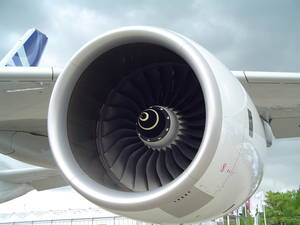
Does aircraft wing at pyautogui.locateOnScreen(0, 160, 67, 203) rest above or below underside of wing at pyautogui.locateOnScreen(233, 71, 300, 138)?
below

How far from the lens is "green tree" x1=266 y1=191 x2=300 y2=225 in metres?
47.5

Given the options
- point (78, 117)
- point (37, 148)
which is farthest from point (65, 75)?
point (37, 148)

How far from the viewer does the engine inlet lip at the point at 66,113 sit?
7.58ft

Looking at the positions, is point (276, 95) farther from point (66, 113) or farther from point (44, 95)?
point (44, 95)

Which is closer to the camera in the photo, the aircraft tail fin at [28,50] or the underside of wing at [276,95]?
the underside of wing at [276,95]

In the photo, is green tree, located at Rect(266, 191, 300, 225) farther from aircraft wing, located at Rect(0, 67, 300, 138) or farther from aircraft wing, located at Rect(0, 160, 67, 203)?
aircraft wing, located at Rect(0, 67, 300, 138)

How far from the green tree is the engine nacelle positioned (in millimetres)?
47888

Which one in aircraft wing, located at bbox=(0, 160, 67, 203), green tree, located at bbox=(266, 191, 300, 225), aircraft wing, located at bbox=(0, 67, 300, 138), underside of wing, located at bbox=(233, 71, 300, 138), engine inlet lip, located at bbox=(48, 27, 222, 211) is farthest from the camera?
green tree, located at bbox=(266, 191, 300, 225)

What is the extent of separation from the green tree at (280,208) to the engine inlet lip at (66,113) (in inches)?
1904

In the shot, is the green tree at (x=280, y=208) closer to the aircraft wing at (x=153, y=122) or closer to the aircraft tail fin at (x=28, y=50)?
Result: the aircraft tail fin at (x=28, y=50)

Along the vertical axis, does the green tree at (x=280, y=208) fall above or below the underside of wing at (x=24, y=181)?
above

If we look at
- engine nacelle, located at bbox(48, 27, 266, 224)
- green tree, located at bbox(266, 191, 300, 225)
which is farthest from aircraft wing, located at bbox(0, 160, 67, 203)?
green tree, located at bbox(266, 191, 300, 225)

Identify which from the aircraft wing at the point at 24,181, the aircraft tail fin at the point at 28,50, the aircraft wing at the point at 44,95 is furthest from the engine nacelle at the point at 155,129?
the aircraft tail fin at the point at 28,50

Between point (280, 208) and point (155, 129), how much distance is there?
50.1 metres
